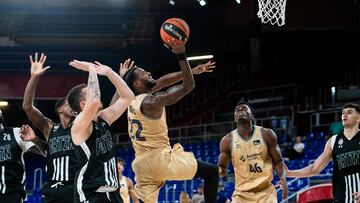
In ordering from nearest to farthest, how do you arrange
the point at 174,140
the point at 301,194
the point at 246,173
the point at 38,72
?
the point at 38,72 → the point at 246,173 → the point at 301,194 → the point at 174,140

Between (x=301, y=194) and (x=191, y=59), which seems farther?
(x=191, y=59)

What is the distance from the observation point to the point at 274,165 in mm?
9000

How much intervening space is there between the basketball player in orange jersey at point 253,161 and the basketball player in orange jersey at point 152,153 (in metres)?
1.05

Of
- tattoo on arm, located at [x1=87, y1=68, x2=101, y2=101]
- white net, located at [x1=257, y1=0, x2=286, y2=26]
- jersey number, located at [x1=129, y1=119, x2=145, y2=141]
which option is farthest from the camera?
white net, located at [x1=257, y1=0, x2=286, y2=26]

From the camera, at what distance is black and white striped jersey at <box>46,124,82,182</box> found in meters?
7.00

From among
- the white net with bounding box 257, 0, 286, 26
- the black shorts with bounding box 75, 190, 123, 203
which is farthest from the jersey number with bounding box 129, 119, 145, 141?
the white net with bounding box 257, 0, 286, 26

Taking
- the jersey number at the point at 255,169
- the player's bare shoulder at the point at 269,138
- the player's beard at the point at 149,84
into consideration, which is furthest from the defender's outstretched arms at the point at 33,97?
the player's bare shoulder at the point at 269,138

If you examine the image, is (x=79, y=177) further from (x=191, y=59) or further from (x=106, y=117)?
(x=191, y=59)

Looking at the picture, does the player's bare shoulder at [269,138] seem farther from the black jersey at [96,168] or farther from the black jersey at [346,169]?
the black jersey at [96,168]

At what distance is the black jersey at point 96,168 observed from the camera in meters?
6.44

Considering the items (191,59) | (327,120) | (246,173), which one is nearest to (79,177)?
(246,173)

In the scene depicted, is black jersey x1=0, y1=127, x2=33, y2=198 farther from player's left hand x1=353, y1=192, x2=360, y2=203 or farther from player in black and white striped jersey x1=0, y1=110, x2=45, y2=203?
player's left hand x1=353, y1=192, x2=360, y2=203

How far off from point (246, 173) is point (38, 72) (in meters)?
3.06

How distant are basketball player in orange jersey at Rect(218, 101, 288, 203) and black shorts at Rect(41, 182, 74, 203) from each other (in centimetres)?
256
